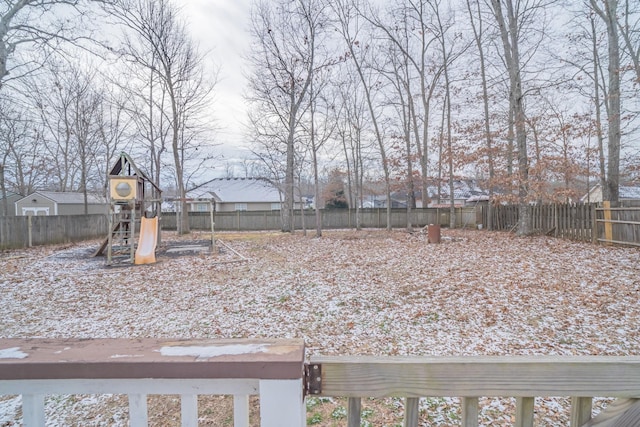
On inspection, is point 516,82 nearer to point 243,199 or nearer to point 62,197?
point 243,199

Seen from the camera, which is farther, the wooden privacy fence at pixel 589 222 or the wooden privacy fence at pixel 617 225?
the wooden privacy fence at pixel 589 222

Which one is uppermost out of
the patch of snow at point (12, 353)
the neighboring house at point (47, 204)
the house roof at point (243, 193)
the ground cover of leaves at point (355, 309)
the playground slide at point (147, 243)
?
the house roof at point (243, 193)

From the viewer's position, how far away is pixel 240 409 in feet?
3.00

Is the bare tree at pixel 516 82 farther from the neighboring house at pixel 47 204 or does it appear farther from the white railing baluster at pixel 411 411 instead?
the neighboring house at pixel 47 204

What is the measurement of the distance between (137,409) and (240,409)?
11.2 inches

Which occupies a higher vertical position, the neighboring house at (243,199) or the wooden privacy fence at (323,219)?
the neighboring house at (243,199)

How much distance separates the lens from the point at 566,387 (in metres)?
0.98

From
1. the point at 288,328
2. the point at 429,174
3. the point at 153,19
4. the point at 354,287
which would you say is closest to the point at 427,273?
the point at 354,287

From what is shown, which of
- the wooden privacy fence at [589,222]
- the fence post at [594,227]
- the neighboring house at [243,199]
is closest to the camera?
the wooden privacy fence at [589,222]

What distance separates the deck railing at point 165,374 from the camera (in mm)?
827

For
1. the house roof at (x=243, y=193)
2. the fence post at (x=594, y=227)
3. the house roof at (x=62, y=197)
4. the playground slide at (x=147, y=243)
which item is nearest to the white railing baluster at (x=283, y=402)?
the playground slide at (x=147, y=243)

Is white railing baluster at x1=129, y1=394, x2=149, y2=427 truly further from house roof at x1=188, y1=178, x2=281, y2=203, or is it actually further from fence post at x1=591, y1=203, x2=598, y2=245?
house roof at x1=188, y1=178, x2=281, y2=203

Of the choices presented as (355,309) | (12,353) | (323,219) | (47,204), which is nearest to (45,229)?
(47,204)

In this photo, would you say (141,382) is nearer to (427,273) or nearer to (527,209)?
(427,273)
